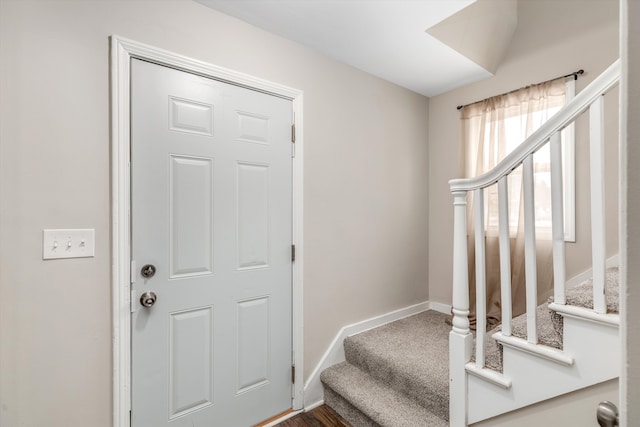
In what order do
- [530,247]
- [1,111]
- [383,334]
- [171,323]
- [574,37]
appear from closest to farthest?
[1,111]
[530,247]
[171,323]
[574,37]
[383,334]

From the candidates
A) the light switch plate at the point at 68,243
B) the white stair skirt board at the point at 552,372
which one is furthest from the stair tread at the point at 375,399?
the light switch plate at the point at 68,243

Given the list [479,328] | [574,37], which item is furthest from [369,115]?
A: [479,328]

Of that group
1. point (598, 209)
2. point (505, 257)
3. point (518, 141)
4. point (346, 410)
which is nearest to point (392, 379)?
point (346, 410)

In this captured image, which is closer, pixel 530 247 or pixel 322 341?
pixel 530 247

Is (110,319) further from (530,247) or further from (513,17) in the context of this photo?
(513,17)

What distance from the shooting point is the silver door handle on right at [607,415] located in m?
0.50

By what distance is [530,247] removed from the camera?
1285mm

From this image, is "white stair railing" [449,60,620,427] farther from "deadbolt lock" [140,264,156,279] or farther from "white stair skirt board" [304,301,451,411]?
"deadbolt lock" [140,264,156,279]

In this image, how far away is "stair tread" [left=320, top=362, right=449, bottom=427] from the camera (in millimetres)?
1643

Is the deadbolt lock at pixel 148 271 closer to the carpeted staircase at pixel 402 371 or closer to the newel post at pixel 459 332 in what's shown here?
the carpeted staircase at pixel 402 371

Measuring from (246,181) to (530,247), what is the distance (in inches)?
58.1

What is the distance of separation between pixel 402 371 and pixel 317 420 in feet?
2.07

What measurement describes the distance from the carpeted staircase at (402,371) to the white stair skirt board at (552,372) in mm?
72

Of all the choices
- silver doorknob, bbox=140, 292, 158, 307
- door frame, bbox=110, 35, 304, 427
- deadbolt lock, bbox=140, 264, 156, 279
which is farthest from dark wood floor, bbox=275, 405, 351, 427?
deadbolt lock, bbox=140, 264, 156, 279
